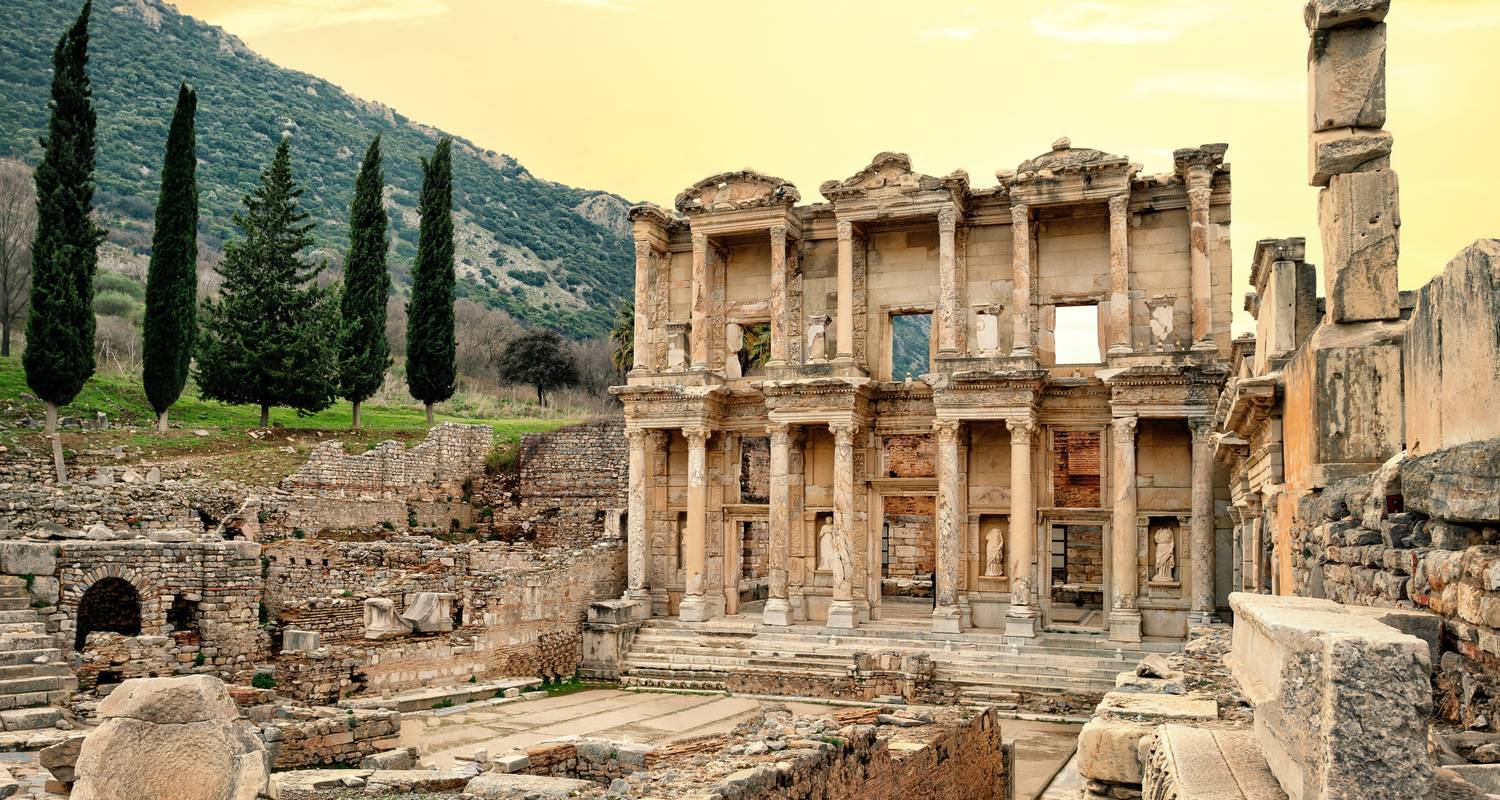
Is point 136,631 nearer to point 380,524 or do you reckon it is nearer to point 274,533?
point 274,533

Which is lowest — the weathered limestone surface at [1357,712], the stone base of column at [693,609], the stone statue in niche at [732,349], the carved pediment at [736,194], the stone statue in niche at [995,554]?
the stone base of column at [693,609]

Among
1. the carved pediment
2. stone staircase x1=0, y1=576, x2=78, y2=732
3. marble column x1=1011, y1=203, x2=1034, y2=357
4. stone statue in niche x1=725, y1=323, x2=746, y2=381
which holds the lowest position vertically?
stone staircase x1=0, y1=576, x2=78, y2=732

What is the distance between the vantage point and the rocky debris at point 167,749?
7.08 meters

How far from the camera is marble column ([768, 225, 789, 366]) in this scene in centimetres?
2591

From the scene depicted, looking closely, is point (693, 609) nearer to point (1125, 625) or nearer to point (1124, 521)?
point (1125, 625)

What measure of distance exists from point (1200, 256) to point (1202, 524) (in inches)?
207

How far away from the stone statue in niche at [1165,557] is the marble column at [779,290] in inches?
341

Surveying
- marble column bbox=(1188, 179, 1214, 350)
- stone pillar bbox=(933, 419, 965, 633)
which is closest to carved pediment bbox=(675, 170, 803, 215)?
stone pillar bbox=(933, 419, 965, 633)

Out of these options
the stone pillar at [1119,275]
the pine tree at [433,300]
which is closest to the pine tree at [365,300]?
the pine tree at [433,300]

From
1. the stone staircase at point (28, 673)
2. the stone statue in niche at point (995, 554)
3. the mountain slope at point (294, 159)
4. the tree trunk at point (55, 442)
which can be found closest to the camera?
the stone staircase at point (28, 673)

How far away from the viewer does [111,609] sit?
60.3ft

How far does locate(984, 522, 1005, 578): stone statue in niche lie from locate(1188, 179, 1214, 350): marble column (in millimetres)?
5603

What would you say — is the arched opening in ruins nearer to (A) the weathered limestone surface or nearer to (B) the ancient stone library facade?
(B) the ancient stone library facade

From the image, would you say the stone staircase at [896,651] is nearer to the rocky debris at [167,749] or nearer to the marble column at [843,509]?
the marble column at [843,509]
